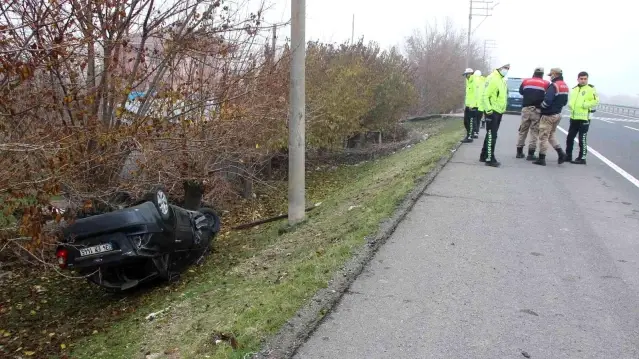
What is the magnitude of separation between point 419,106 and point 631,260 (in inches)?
1108

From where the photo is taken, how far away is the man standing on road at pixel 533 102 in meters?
10.9

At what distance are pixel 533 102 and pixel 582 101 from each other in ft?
3.09

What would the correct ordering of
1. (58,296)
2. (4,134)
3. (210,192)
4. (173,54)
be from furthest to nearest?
(210,192) < (173,54) < (58,296) < (4,134)

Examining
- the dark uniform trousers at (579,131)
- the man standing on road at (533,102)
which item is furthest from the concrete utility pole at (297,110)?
the dark uniform trousers at (579,131)

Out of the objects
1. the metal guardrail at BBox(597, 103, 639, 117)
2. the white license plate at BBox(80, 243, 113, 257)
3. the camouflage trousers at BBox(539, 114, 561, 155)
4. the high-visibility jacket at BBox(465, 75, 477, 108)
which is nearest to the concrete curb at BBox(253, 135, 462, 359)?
the white license plate at BBox(80, 243, 113, 257)

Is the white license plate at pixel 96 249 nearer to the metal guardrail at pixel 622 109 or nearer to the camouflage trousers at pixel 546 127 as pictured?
the camouflage trousers at pixel 546 127

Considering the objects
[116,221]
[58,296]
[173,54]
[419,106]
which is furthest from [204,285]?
[419,106]

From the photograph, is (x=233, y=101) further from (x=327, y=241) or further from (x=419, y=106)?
(x=419, y=106)

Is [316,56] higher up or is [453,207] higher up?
[316,56]

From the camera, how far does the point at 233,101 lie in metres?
9.76

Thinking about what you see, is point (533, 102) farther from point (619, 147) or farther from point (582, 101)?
point (619, 147)

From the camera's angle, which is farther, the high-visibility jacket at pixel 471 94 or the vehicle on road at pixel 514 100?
the vehicle on road at pixel 514 100

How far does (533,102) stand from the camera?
1106 cm

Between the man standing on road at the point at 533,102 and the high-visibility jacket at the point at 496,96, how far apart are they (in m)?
0.59
